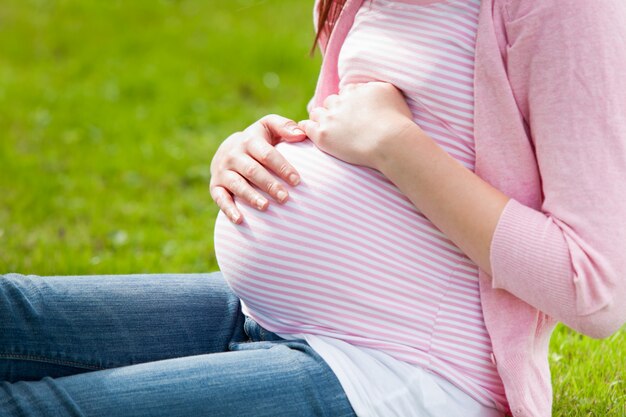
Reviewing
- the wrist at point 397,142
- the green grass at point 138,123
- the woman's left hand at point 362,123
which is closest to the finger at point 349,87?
the woman's left hand at point 362,123

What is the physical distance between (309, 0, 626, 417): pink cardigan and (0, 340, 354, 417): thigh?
1.24 feet

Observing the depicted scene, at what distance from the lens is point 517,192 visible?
1679 mm

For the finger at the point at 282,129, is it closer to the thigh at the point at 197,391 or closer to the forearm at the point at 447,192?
the forearm at the point at 447,192

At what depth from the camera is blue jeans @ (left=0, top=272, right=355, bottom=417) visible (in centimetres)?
159

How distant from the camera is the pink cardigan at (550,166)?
152 centimetres

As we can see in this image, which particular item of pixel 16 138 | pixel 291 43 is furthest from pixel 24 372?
pixel 291 43

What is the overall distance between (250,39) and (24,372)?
13.7 ft

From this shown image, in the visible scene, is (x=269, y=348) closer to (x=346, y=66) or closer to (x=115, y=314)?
(x=115, y=314)

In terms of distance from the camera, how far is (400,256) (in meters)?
1.74

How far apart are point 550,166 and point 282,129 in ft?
2.25

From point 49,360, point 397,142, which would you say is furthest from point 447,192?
point 49,360

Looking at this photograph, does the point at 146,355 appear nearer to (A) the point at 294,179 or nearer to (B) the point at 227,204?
(B) the point at 227,204

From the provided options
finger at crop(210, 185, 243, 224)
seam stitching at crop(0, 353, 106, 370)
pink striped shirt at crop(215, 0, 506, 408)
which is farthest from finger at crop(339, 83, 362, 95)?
seam stitching at crop(0, 353, 106, 370)

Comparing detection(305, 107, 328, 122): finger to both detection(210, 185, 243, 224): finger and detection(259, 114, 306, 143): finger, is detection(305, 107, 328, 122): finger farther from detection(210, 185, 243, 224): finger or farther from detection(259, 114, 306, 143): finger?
detection(210, 185, 243, 224): finger
